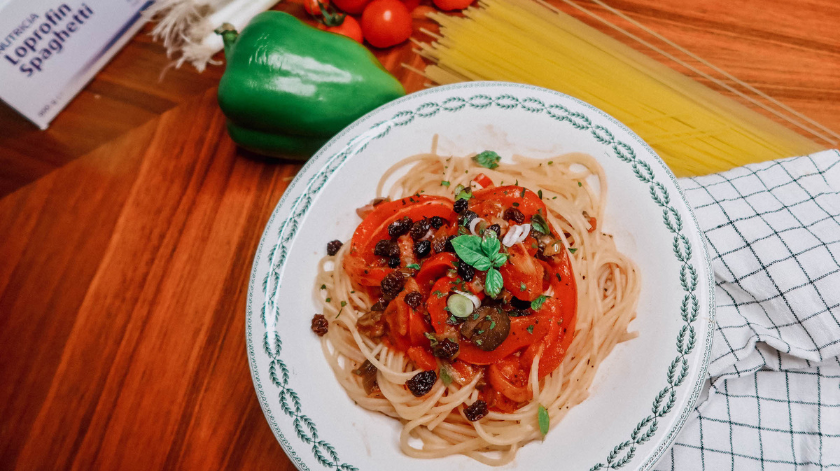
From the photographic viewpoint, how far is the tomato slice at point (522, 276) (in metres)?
2.93

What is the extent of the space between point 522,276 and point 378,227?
107cm

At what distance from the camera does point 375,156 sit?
374 cm

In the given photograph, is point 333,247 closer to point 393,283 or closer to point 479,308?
point 393,283

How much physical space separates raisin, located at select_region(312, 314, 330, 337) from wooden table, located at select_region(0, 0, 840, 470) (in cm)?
81

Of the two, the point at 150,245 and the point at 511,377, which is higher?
the point at 511,377

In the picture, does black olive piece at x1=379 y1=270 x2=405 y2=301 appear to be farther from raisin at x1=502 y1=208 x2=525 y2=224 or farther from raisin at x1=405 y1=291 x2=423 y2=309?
raisin at x1=502 y1=208 x2=525 y2=224

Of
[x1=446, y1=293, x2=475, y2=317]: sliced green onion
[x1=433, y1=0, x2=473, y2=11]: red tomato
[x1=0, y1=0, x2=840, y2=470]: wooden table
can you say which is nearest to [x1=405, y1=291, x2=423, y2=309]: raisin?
[x1=446, y1=293, x2=475, y2=317]: sliced green onion

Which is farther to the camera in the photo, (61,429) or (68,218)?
(68,218)

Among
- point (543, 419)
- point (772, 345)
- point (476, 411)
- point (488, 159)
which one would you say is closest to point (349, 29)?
point (488, 159)

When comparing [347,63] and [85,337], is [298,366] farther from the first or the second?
[347,63]

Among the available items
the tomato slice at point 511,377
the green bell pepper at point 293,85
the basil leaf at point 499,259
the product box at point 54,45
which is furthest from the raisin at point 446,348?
the product box at point 54,45

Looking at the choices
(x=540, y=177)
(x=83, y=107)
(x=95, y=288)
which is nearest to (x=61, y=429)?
(x=95, y=288)

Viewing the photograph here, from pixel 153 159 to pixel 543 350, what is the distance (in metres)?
3.72

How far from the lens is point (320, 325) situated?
3359mm
